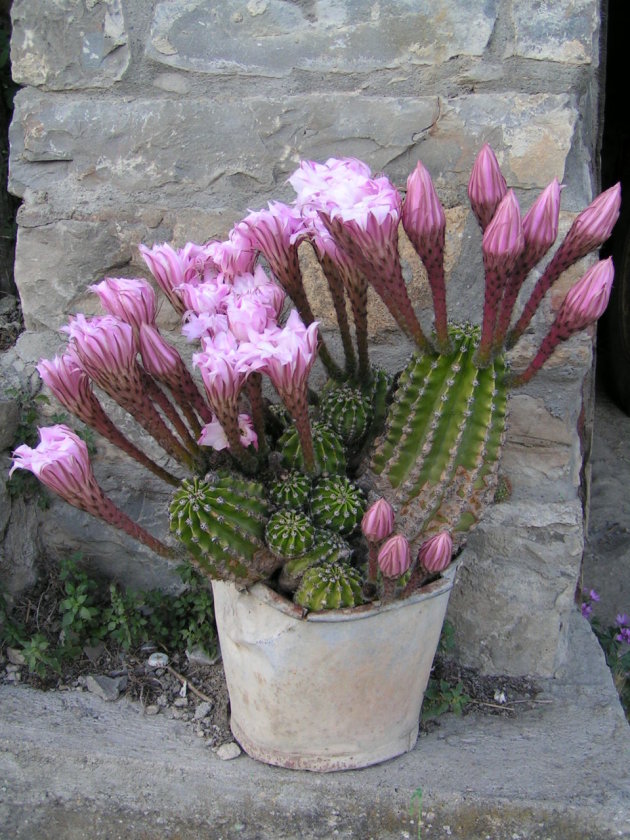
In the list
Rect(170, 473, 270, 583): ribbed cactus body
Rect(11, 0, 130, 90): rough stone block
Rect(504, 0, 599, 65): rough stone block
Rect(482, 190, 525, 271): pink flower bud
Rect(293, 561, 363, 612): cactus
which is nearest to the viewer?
Rect(482, 190, 525, 271): pink flower bud

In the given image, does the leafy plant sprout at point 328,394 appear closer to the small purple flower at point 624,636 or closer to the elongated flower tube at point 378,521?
the elongated flower tube at point 378,521

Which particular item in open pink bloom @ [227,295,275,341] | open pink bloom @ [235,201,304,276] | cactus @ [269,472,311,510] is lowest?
cactus @ [269,472,311,510]

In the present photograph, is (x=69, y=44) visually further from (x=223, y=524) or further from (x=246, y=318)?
(x=223, y=524)

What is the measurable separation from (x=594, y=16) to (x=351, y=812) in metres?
1.64

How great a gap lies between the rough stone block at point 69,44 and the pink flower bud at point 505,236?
1.04 metres

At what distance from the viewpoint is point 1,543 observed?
6.83ft

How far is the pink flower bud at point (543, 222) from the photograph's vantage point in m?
1.34

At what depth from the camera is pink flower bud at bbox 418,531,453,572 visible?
1.43m

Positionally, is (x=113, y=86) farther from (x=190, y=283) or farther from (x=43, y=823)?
(x=43, y=823)

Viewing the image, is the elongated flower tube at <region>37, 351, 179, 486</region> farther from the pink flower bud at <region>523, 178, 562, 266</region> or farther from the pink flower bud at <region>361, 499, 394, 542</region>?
the pink flower bud at <region>523, 178, 562, 266</region>

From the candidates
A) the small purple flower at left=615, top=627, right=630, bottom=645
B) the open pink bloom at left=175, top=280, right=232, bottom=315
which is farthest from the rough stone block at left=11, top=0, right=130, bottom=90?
the small purple flower at left=615, top=627, right=630, bottom=645

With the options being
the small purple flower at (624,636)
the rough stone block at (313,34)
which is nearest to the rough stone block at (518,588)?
the small purple flower at (624,636)

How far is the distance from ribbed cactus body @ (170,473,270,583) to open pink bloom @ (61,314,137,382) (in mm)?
232

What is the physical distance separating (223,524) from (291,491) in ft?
0.53
